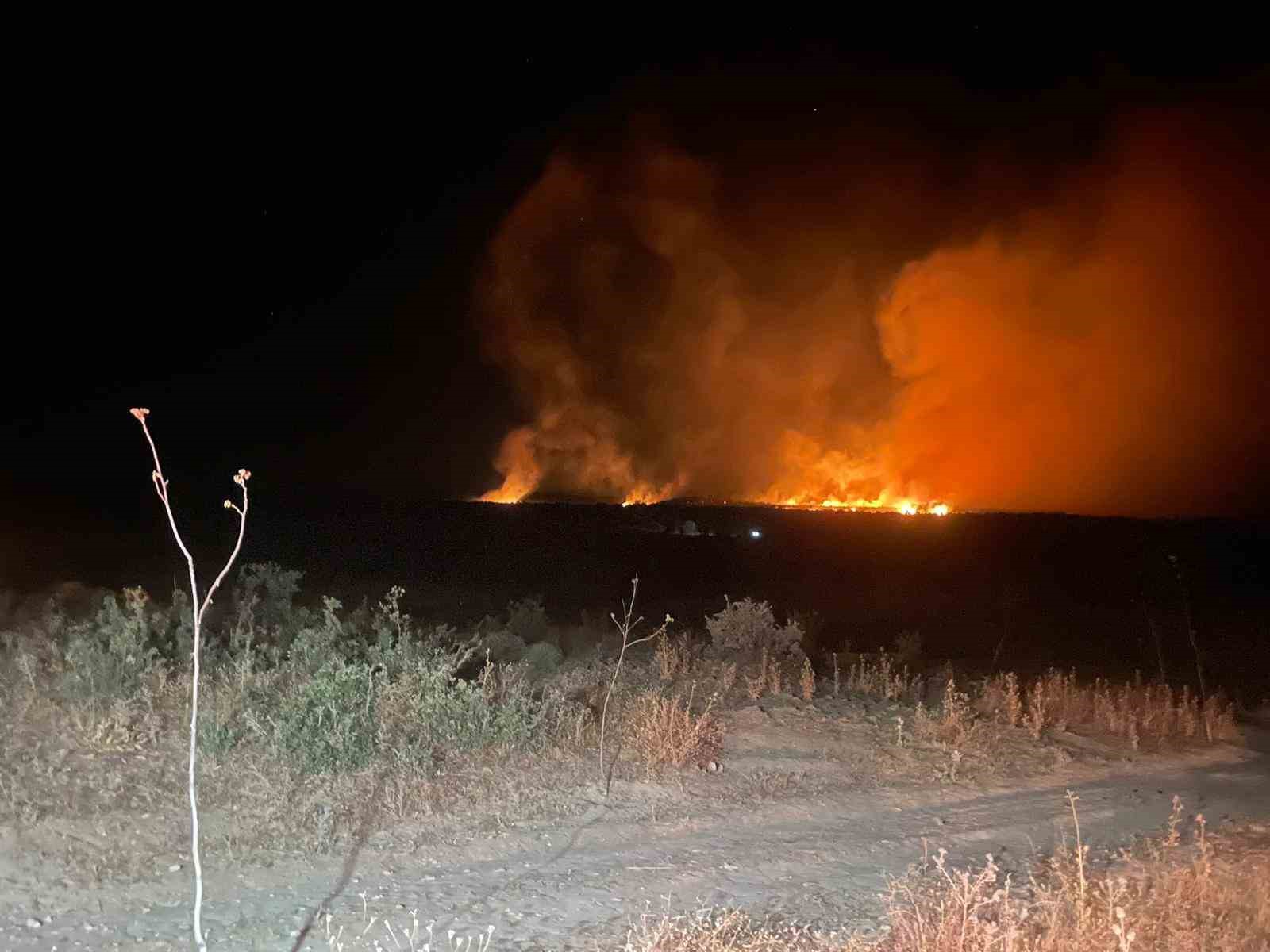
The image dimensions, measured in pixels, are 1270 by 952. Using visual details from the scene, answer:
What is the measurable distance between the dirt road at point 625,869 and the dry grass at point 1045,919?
0.38 m

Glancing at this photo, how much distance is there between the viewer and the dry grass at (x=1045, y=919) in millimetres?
4551

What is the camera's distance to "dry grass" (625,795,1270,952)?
4551 millimetres

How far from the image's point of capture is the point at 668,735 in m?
8.10

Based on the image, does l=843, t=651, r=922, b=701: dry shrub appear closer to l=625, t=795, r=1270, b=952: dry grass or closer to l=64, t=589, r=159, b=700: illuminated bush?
l=625, t=795, r=1270, b=952: dry grass

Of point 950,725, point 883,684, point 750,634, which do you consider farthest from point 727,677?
point 950,725

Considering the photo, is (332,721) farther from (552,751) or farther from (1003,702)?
(1003,702)

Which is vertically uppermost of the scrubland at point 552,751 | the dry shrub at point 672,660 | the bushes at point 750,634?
the bushes at point 750,634

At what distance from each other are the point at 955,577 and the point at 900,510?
19144mm

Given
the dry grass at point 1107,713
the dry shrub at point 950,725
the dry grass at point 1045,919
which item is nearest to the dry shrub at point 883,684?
the dry grass at point 1107,713

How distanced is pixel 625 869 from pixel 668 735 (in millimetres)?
2062

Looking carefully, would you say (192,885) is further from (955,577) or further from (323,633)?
(955,577)

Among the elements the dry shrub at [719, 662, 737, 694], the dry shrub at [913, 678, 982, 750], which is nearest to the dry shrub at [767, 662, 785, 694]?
the dry shrub at [719, 662, 737, 694]

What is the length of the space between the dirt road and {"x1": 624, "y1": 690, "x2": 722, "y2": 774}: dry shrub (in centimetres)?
25

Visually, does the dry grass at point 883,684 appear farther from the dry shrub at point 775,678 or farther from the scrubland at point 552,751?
the dry shrub at point 775,678
